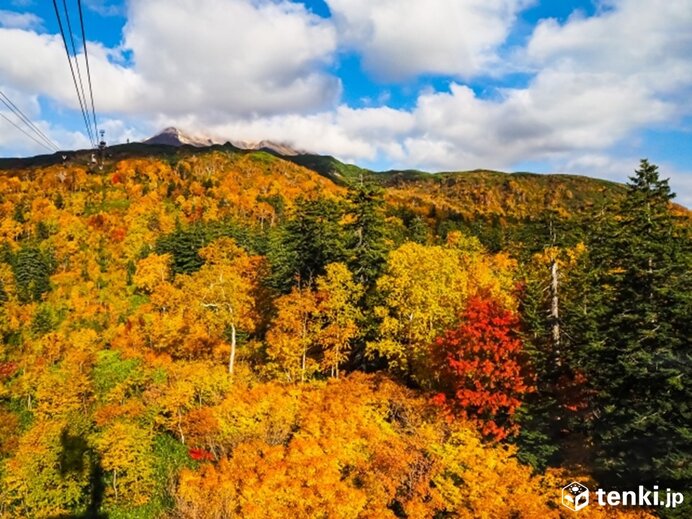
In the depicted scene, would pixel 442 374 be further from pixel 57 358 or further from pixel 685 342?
pixel 57 358

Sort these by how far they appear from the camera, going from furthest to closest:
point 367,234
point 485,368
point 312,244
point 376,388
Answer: point 312,244
point 367,234
point 376,388
point 485,368

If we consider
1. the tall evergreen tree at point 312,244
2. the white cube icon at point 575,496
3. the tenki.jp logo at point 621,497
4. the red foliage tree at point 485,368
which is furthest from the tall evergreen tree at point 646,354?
the tall evergreen tree at point 312,244

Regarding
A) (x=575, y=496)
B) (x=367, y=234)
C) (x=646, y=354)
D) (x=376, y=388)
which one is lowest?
(x=575, y=496)

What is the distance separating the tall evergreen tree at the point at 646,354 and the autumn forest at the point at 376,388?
9cm

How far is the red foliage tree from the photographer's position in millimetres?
24406

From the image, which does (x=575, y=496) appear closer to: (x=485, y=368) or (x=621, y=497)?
(x=621, y=497)

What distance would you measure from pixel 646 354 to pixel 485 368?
24.5 ft

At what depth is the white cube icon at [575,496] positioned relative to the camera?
62.7 ft

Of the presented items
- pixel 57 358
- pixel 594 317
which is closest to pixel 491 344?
pixel 594 317

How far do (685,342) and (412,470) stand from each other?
13.1 metres

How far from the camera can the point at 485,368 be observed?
24406 millimetres

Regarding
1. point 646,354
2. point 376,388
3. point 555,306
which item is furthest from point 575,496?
point 555,306

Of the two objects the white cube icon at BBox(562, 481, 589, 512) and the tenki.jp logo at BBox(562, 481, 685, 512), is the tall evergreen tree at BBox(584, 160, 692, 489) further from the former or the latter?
the white cube icon at BBox(562, 481, 589, 512)

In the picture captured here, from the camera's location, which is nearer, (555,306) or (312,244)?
(555,306)
